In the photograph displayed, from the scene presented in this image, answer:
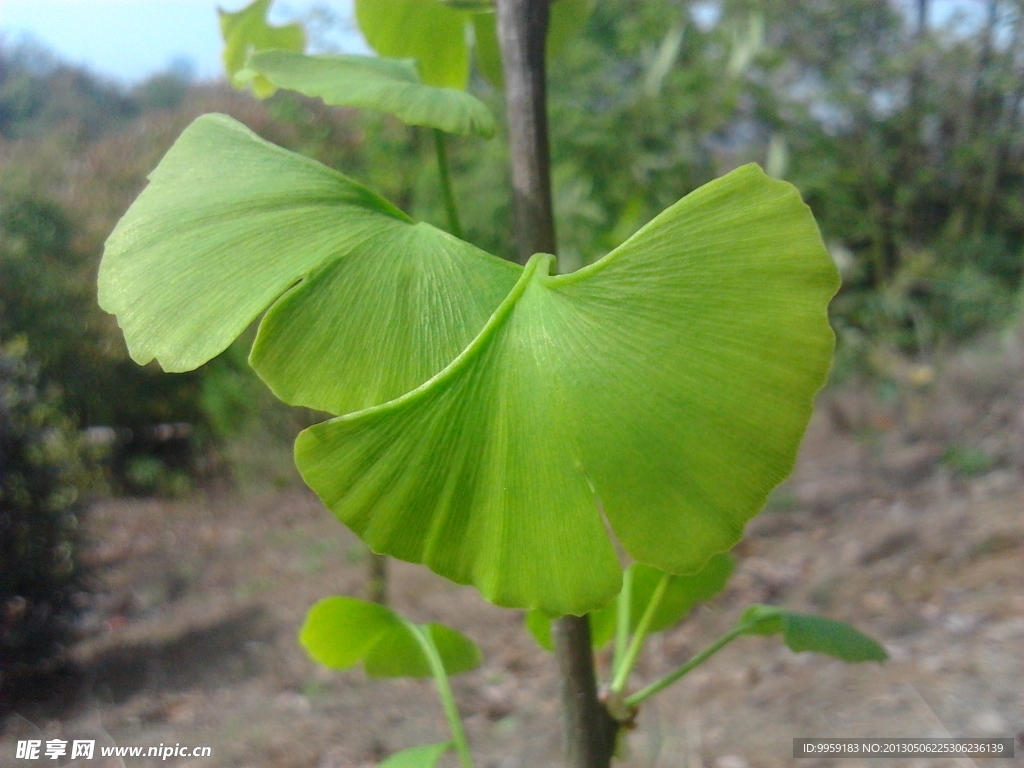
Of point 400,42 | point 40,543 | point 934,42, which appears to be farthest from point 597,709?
point 934,42

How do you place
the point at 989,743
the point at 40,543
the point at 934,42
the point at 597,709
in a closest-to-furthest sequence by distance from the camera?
the point at 597,709 < the point at 989,743 < the point at 40,543 < the point at 934,42

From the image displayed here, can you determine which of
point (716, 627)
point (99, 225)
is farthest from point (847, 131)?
point (99, 225)

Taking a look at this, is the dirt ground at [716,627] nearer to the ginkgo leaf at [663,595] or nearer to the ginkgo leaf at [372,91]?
the ginkgo leaf at [663,595]

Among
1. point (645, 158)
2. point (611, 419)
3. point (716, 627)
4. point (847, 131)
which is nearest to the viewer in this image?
point (611, 419)

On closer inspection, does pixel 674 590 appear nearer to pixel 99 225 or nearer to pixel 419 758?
pixel 419 758

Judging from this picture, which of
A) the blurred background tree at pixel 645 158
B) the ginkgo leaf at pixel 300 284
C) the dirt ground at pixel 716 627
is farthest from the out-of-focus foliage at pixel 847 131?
the ginkgo leaf at pixel 300 284

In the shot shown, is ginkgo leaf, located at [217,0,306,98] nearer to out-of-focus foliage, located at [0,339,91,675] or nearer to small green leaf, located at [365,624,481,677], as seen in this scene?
small green leaf, located at [365,624,481,677]

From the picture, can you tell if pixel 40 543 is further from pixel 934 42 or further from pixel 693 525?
pixel 934 42
